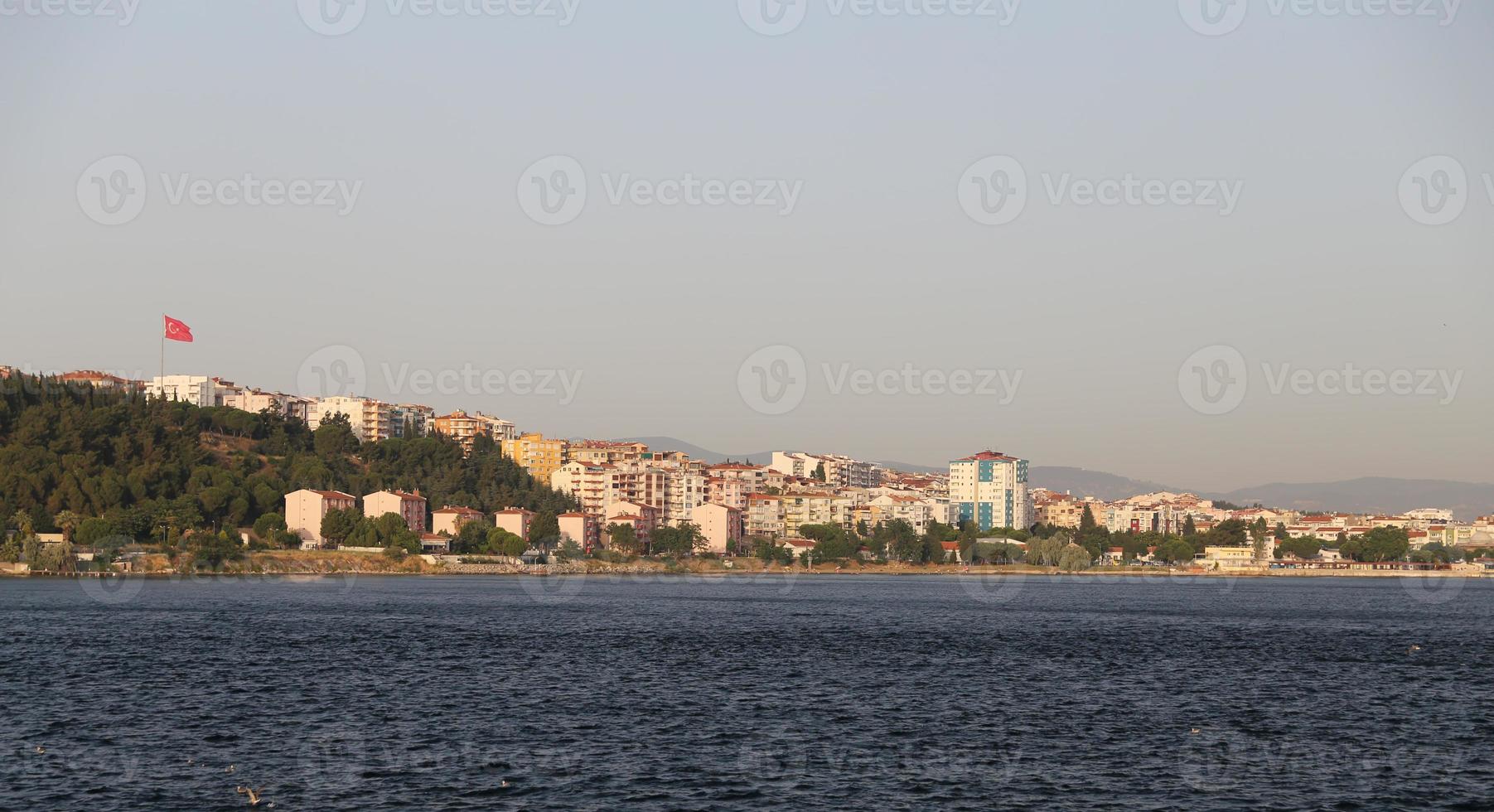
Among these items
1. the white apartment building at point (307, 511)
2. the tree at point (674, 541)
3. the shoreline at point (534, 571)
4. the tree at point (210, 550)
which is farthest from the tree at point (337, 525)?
the tree at point (674, 541)

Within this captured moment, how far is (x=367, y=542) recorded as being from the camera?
148250 mm

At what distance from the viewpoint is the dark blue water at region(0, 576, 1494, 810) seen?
28.3 metres

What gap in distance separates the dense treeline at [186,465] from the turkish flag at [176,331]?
50.7ft

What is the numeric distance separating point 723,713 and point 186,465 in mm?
126827

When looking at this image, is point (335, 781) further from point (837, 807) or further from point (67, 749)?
point (837, 807)

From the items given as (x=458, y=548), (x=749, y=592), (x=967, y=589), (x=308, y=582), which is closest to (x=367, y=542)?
(x=458, y=548)

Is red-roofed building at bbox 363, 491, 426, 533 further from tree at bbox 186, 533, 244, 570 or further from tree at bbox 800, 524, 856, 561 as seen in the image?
tree at bbox 800, 524, 856, 561

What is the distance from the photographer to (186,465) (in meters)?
152

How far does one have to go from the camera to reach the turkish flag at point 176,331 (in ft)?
430

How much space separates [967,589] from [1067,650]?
78.6 meters

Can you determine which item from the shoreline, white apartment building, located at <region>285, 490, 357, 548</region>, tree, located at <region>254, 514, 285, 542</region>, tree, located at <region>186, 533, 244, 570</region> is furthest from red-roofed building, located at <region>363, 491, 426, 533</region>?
tree, located at <region>186, 533, 244, 570</region>

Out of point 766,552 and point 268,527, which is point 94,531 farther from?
point 766,552

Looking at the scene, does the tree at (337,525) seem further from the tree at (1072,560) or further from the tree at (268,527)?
the tree at (1072,560)

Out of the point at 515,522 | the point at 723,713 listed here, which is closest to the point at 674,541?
the point at 515,522
